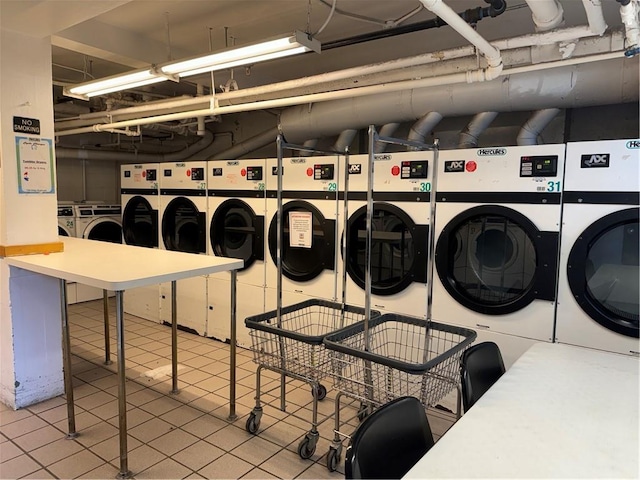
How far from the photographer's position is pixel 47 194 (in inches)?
129

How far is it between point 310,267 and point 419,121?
5.00 ft

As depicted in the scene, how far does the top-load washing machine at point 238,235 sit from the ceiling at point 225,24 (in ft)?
2.87

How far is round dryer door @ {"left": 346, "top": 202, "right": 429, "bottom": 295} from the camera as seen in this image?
3.24 meters

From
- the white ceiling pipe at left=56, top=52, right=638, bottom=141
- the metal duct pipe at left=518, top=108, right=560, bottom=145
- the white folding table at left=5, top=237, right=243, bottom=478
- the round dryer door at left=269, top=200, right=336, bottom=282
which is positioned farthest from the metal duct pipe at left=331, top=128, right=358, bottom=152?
the white folding table at left=5, top=237, right=243, bottom=478

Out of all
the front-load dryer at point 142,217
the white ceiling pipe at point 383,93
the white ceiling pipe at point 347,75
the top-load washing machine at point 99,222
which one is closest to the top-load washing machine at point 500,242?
the white ceiling pipe at point 383,93

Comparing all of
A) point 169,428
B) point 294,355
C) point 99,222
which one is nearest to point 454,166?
point 294,355

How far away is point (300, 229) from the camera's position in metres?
3.92

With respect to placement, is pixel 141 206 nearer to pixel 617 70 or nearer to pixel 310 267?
pixel 310 267

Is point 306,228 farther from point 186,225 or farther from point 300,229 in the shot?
point 186,225

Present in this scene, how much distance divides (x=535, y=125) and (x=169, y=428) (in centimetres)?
335

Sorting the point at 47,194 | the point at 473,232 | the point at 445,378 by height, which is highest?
the point at 47,194

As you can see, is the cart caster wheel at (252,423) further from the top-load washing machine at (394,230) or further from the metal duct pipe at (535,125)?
the metal duct pipe at (535,125)

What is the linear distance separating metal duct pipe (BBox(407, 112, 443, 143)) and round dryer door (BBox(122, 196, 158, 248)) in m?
3.30

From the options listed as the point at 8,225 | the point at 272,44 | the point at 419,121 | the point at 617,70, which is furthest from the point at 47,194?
the point at 617,70
